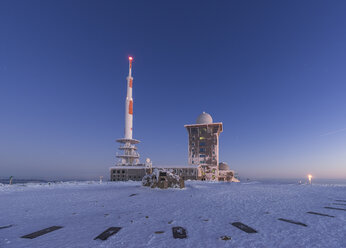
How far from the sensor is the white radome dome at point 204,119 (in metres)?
78.1

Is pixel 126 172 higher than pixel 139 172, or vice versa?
pixel 139 172

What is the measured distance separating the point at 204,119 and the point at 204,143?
10587mm

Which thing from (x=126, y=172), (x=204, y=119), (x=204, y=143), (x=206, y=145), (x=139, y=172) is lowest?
(x=126, y=172)

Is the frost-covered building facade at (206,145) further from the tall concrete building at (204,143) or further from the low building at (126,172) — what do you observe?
the low building at (126,172)

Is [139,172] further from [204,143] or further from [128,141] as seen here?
[204,143]

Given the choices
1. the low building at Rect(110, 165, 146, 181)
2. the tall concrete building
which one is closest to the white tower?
the low building at Rect(110, 165, 146, 181)

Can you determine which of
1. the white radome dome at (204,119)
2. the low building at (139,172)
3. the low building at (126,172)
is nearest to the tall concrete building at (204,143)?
the white radome dome at (204,119)

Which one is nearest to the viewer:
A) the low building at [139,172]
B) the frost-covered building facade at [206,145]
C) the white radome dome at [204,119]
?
the low building at [139,172]

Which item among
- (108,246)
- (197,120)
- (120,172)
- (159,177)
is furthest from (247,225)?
(197,120)

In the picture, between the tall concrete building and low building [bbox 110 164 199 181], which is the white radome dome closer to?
the tall concrete building

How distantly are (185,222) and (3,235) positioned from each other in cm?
505

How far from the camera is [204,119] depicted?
257 ft

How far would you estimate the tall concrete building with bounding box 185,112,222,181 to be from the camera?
74500 millimetres

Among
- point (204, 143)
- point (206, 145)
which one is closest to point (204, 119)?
point (204, 143)
